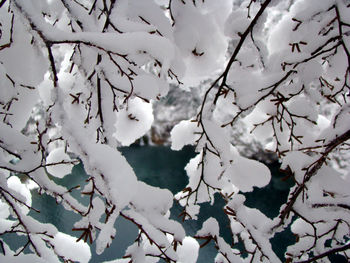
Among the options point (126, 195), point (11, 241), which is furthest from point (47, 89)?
point (11, 241)

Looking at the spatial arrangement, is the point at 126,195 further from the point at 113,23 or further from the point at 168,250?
→ the point at 113,23

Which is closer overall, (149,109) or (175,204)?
(149,109)

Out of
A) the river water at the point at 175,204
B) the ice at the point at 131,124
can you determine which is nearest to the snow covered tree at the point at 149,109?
the ice at the point at 131,124

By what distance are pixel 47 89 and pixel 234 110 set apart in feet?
3.33

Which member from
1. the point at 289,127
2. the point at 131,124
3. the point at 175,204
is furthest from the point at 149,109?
the point at 175,204

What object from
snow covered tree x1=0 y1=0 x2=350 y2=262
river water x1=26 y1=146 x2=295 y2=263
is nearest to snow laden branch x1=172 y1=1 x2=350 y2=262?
snow covered tree x1=0 y1=0 x2=350 y2=262

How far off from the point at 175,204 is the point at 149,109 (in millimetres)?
7182

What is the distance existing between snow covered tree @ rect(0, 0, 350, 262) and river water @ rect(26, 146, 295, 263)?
5275 millimetres

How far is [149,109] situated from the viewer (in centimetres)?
139

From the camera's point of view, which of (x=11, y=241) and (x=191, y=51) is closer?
(x=191, y=51)

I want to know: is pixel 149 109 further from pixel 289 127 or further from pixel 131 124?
pixel 289 127

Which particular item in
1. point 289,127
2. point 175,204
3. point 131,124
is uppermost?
point 175,204

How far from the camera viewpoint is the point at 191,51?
136 cm

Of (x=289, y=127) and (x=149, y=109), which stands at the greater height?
(x=149, y=109)
